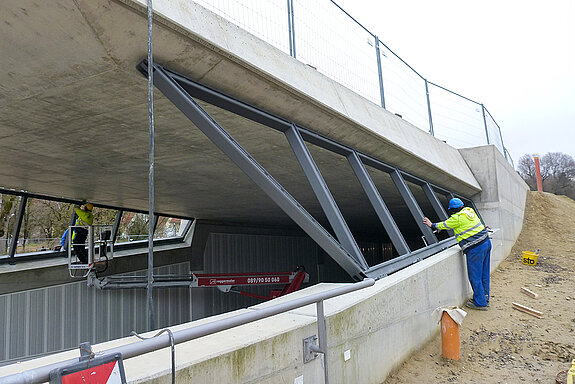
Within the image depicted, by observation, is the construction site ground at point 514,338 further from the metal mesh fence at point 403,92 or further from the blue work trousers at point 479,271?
the metal mesh fence at point 403,92

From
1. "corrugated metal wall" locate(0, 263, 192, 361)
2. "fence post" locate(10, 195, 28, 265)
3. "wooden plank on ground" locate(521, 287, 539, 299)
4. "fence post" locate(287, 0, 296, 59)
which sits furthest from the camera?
"fence post" locate(10, 195, 28, 265)

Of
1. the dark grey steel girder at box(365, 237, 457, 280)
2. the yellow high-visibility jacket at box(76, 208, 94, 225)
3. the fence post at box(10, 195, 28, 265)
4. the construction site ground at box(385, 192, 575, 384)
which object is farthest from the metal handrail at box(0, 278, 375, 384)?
the fence post at box(10, 195, 28, 265)

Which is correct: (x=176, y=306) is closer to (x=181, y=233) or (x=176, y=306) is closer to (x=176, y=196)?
(x=181, y=233)

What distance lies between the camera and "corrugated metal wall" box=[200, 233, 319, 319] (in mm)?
16750

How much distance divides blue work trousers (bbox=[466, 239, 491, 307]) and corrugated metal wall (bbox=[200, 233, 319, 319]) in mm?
11135

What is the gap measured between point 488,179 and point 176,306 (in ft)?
37.6

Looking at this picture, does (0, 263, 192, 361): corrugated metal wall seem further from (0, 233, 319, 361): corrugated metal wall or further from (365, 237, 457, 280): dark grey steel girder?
(365, 237, 457, 280): dark grey steel girder

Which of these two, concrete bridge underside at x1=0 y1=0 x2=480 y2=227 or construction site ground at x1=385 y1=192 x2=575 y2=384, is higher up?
concrete bridge underside at x1=0 y1=0 x2=480 y2=227

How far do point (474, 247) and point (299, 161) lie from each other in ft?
12.9

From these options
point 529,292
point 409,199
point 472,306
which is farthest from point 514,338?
point 409,199

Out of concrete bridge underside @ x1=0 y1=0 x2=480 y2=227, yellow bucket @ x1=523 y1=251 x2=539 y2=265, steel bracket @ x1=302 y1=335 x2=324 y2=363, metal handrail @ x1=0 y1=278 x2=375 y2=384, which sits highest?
concrete bridge underside @ x1=0 y1=0 x2=480 y2=227

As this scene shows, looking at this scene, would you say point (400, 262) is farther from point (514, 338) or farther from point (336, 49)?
point (336, 49)

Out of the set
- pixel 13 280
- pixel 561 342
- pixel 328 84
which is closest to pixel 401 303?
pixel 561 342

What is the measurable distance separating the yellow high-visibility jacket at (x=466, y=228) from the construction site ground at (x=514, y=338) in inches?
47.5
